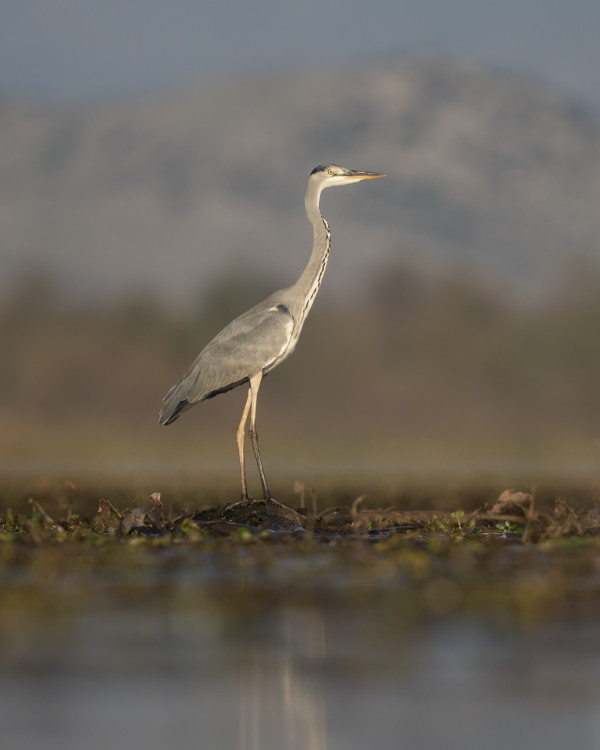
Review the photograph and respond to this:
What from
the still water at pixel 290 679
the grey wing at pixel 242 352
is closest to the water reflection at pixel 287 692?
the still water at pixel 290 679

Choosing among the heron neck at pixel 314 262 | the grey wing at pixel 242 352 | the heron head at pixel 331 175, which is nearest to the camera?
the grey wing at pixel 242 352

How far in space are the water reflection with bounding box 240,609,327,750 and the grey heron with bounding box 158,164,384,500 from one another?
685 centimetres

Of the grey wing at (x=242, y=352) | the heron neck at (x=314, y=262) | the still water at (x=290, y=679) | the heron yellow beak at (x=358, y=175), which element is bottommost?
the still water at (x=290, y=679)

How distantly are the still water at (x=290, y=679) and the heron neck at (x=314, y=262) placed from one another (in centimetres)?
687

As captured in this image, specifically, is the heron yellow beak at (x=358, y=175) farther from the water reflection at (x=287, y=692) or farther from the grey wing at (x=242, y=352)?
the water reflection at (x=287, y=692)

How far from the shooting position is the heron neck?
13312 mm

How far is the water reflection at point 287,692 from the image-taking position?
13.8 feet

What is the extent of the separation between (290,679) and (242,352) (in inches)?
317

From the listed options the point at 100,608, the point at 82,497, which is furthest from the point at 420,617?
the point at 82,497

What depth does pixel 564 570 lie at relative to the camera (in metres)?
7.62

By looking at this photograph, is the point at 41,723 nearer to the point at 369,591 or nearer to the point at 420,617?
the point at 420,617

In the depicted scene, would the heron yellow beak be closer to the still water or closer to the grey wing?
the grey wing

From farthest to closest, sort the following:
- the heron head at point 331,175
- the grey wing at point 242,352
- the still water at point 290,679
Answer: the heron head at point 331,175
the grey wing at point 242,352
the still water at point 290,679

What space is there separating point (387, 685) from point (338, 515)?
7.60 meters
